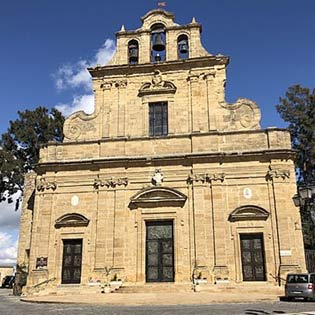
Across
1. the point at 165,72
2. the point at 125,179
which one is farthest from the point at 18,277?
the point at 165,72

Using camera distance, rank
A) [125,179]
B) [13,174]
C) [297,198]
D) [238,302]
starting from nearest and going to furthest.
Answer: [297,198] < [238,302] < [125,179] < [13,174]

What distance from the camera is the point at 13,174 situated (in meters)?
30.5

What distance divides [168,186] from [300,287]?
7.49 m

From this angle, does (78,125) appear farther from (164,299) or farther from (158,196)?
(164,299)

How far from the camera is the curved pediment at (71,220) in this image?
65.2 ft

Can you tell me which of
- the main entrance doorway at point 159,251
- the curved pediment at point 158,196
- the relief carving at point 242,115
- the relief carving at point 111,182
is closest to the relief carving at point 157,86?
the relief carving at point 242,115

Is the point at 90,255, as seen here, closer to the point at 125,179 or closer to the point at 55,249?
the point at 55,249

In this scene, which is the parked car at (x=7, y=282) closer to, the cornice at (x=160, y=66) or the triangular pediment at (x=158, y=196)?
→ the triangular pediment at (x=158, y=196)

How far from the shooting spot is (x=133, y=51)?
2331cm

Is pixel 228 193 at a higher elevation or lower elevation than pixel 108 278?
higher

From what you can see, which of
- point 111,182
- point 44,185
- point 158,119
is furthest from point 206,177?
point 44,185

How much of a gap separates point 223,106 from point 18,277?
1432cm

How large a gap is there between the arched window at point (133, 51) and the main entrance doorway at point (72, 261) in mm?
10459

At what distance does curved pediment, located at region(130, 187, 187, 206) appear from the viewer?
1952 centimetres
